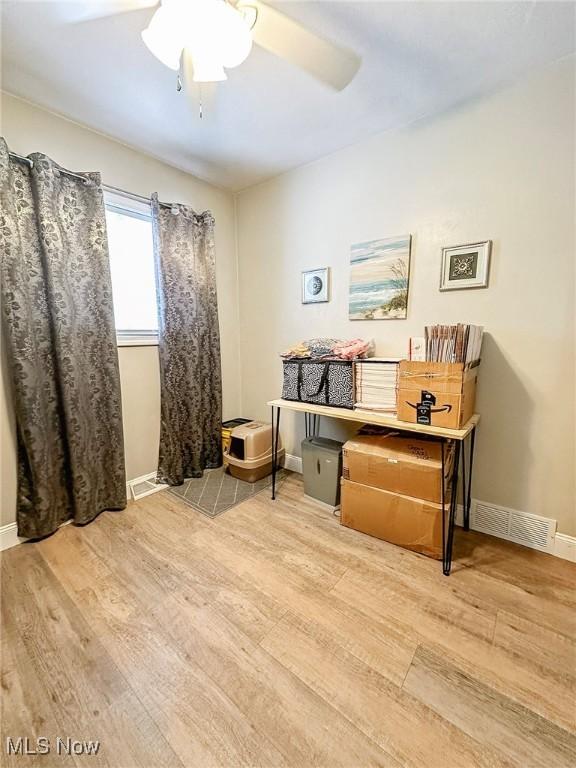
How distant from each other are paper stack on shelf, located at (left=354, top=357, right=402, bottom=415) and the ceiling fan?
1.26 meters

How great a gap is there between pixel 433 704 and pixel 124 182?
312cm

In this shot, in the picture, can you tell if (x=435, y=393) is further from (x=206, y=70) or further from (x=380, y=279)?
(x=206, y=70)

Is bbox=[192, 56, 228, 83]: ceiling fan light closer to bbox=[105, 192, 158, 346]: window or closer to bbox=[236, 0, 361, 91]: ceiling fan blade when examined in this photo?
bbox=[236, 0, 361, 91]: ceiling fan blade

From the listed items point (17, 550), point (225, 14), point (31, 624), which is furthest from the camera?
point (17, 550)

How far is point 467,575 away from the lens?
5.04 ft

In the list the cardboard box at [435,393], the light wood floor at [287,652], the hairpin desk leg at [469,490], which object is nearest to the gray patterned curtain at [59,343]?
the light wood floor at [287,652]

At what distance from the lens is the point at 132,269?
2262 mm

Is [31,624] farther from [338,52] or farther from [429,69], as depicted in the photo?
[429,69]

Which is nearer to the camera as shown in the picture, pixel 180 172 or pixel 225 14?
pixel 225 14

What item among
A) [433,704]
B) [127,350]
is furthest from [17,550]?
[433,704]

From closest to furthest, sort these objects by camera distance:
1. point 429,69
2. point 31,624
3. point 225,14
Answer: point 225,14
point 31,624
point 429,69

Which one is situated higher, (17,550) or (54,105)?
(54,105)

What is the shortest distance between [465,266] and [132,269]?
2.23 metres

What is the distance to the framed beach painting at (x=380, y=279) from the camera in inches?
78.3
